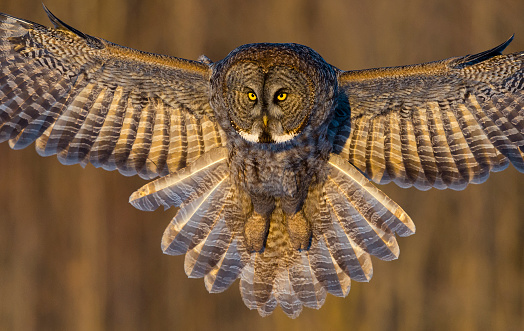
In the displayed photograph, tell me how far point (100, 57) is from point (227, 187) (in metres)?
0.94

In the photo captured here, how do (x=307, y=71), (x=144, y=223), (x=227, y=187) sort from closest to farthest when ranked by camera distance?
(x=307, y=71) → (x=227, y=187) → (x=144, y=223)

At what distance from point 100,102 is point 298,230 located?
1.23 m

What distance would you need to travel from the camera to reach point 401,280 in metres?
5.25

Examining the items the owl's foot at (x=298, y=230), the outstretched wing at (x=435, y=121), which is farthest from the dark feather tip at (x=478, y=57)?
the owl's foot at (x=298, y=230)

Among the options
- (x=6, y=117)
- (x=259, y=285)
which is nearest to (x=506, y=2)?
(x=259, y=285)

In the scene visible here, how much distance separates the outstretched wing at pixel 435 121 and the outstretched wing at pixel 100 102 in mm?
757

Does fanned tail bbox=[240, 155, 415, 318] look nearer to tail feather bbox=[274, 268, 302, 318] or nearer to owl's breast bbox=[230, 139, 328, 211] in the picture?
tail feather bbox=[274, 268, 302, 318]

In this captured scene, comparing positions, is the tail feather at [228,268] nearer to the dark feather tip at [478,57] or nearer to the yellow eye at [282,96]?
the yellow eye at [282,96]

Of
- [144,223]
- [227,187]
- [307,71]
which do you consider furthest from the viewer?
[144,223]

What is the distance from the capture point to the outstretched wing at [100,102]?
10.8 ft

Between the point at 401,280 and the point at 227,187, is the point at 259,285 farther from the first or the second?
the point at 401,280

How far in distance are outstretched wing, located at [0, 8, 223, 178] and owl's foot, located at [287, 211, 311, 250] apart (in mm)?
577

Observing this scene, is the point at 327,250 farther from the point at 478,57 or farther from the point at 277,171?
the point at 478,57

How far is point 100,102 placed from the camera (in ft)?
11.8
